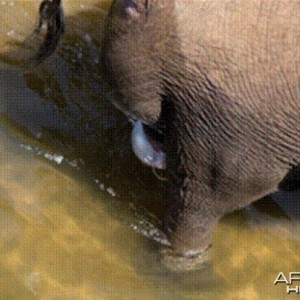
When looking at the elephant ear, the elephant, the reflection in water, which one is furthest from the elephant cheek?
the elephant ear

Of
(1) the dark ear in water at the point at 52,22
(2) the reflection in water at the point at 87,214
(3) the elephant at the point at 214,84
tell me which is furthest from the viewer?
(2) the reflection in water at the point at 87,214

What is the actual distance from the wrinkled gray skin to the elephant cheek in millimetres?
152

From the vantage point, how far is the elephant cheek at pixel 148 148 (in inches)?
64.3

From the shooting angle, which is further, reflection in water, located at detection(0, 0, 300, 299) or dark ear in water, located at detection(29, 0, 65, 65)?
reflection in water, located at detection(0, 0, 300, 299)

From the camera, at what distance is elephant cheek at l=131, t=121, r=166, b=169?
1.63 meters

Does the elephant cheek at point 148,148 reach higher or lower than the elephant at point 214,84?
lower

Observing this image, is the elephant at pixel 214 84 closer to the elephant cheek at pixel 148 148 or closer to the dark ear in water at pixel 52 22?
the elephant cheek at pixel 148 148

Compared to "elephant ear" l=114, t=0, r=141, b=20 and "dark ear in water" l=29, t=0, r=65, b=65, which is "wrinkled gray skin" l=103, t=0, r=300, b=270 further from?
"dark ear in water" l=29, t=0, r=65, b=65

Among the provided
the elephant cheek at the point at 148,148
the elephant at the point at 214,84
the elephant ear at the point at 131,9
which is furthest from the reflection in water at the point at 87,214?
the elephant ear at the point at 131,9

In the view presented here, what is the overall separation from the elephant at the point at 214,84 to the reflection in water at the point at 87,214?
1.11 feet

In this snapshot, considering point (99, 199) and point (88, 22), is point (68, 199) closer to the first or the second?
point (99, 199)

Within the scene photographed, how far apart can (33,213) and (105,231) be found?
0.61ft

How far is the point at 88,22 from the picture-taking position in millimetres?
2191

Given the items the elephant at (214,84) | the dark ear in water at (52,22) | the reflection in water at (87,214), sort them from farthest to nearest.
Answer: the reflection in water at (87,214) → the dark ear in water at (52,22) → the elephant at (214,84)
